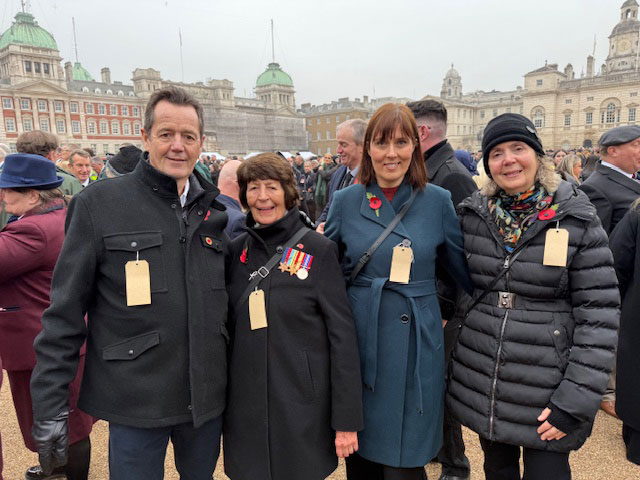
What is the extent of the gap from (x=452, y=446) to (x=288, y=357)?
Answer: 1.65m

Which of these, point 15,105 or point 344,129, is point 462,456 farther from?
point 15,105

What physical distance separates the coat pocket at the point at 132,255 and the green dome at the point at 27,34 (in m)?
69.0

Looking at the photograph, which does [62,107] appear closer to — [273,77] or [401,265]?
[273,77]

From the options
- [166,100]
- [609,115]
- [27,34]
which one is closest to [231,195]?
[166,100]

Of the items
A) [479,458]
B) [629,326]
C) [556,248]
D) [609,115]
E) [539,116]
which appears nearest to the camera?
[556,248]

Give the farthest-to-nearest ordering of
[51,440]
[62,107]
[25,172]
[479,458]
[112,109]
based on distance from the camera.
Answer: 1. [112,109]
2. [62,107]
3. [479,458]
4. [25,172]
5. [51,440]

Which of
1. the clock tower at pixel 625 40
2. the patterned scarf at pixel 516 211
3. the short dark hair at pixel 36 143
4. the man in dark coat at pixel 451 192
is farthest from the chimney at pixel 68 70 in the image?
the clock tower at pixel 625 40

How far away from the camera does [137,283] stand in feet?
5.53

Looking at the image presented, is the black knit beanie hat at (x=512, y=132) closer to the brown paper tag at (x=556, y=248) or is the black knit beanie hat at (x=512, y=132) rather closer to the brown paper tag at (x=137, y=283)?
the brown paper tag at (x=556, y=248)

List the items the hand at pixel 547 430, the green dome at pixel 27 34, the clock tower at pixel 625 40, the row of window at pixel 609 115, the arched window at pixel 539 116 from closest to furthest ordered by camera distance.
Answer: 1. the hand at pixel 547 430
2. the row of window at pixel 609 115
3. the green dome at pixel 27 34
4. the arched window at pixel 539 116
5. the clock tower at pixel 625 40

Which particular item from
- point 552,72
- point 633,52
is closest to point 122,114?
point 552,72

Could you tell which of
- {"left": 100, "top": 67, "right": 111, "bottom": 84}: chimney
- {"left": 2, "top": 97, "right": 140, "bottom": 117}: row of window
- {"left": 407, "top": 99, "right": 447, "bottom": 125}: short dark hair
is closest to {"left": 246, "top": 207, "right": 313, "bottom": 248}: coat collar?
{"left": 407, "top": 99, "right": 447, "bottom": 125}: short dark hair

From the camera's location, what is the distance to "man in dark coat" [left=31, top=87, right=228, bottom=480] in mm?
1675

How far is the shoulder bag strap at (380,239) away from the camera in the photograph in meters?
2.00
